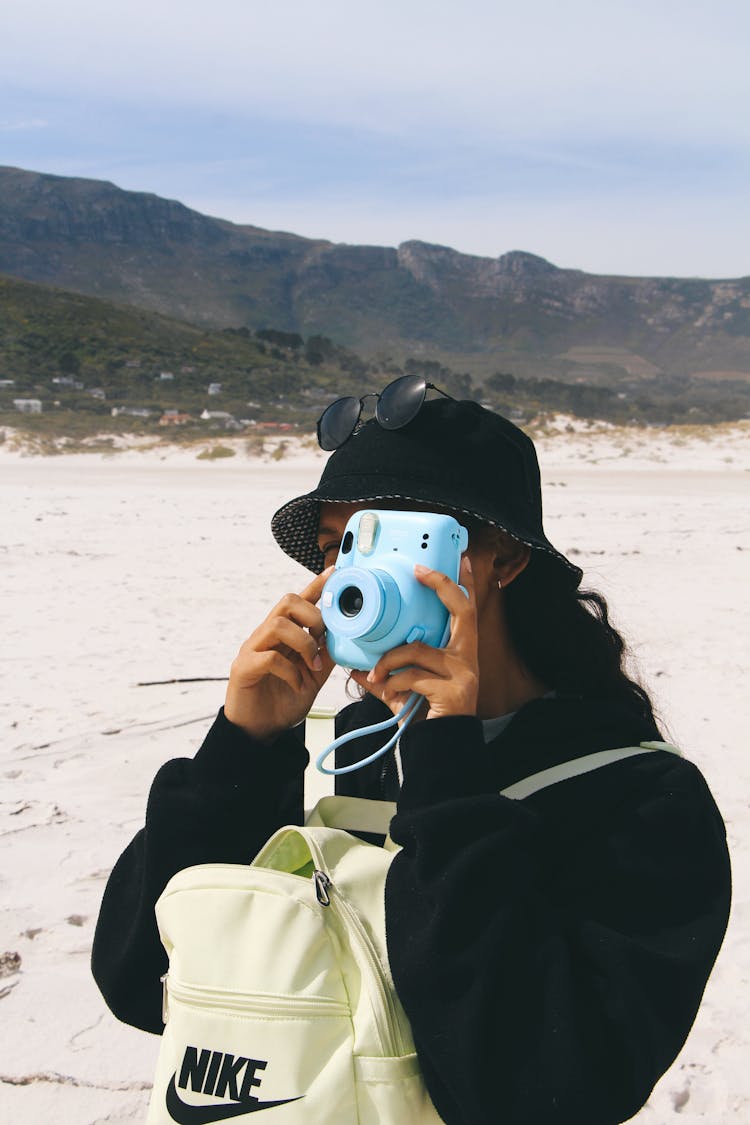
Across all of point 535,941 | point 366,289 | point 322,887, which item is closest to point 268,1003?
point 322,887

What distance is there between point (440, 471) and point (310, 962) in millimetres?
580

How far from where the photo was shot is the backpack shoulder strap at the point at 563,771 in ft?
3.74

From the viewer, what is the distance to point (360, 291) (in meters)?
174

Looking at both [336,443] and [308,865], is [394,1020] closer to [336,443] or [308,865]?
[308,865]

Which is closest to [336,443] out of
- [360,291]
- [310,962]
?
[310,962]

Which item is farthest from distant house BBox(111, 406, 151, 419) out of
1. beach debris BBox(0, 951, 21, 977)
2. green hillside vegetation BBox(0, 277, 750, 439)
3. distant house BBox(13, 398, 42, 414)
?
beach debris BBox(0, 951, 21, 977)

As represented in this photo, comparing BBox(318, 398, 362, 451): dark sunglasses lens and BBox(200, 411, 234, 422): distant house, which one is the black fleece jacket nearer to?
BBox(318, 398, 362, 451): dark sunglasses lens

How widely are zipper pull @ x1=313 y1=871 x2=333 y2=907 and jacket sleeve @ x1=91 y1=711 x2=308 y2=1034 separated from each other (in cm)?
23

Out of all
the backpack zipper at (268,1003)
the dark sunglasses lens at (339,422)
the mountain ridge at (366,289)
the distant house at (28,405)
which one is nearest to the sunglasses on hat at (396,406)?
the dark sunglasses lens at (339,422)

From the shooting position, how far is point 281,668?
122 centimetres

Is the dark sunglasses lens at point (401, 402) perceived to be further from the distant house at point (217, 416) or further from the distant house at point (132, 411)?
the distant house at point (132, 411)

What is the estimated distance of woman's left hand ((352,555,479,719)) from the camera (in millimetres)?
1070

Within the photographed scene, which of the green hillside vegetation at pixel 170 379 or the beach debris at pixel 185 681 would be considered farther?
the green hillside vegetation at pixel 170 379

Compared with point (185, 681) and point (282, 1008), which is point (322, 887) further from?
point (185, 681)
